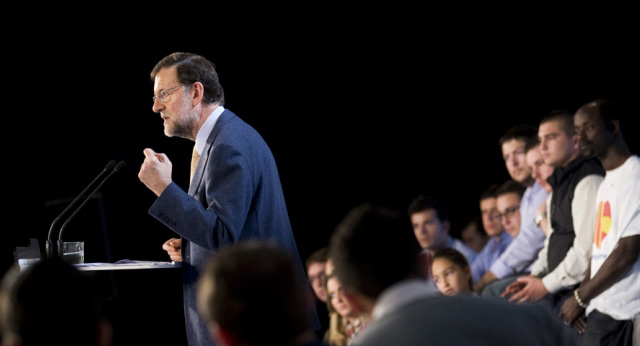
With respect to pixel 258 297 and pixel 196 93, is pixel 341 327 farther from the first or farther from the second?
pixel 258 297

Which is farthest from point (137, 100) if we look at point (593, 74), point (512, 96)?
point (593, 74)

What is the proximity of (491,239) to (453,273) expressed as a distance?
1.26 metres

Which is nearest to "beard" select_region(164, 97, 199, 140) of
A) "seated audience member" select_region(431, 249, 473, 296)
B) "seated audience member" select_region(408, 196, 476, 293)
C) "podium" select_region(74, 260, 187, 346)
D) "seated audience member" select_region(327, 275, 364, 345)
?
"podium" select_region(74, 260, 187, 346)

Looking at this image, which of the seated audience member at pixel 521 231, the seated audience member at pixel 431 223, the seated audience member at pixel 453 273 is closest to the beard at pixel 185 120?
the seated audience member at pixel 453 273

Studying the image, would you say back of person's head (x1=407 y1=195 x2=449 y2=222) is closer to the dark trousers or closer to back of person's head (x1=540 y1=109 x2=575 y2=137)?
back of person's head (x1=540 y1=109 x2=575 y2=137)

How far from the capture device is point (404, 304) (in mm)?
1163

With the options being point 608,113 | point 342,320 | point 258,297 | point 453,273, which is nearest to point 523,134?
point 453,273

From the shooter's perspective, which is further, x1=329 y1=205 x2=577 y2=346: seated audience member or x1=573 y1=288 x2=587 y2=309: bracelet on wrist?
x1=573 y1=288 x2=587 y2=309: bracelet on wrist

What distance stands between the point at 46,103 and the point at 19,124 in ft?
0.64

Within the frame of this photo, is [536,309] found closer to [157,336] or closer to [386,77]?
[157,336]

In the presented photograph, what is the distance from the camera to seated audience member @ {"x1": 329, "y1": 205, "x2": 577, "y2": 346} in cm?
110

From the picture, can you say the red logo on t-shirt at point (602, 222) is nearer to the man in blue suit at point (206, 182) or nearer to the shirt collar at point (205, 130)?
the man in blue suit at point (206, 182)

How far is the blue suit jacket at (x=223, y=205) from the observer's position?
93.4 inches

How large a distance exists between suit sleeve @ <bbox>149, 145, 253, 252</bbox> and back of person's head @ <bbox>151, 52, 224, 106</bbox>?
0.27 m
